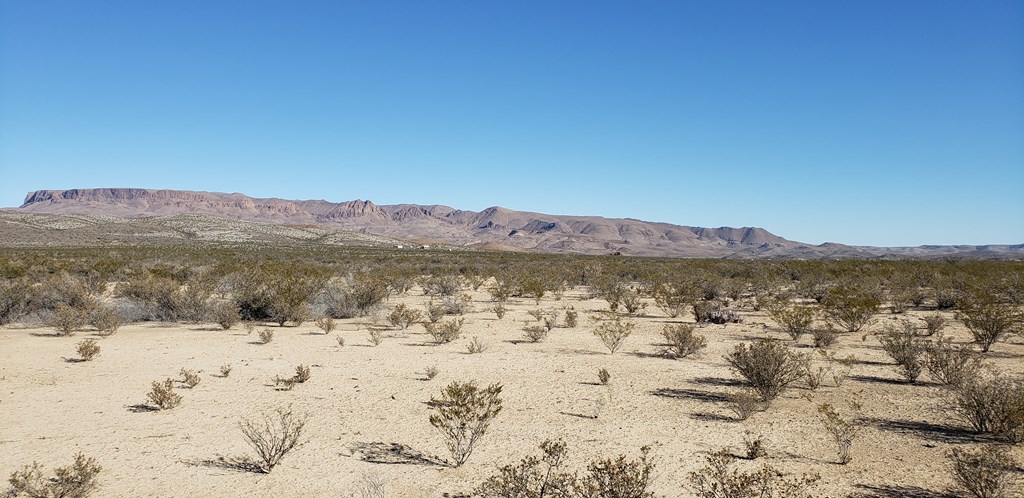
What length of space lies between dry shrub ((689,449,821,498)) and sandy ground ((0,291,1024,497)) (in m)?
0.26

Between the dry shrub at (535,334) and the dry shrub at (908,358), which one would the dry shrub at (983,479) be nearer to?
the dry shrub at (908,358)

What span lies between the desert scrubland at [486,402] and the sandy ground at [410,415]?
42mm

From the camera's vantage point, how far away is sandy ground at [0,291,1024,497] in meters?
6.29

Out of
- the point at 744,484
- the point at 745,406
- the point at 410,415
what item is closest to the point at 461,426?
the point at 410,415

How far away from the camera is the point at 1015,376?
10.2 m

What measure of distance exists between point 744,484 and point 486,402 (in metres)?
4.71

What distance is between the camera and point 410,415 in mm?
8430

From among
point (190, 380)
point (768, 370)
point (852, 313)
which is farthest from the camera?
point (852, 313)

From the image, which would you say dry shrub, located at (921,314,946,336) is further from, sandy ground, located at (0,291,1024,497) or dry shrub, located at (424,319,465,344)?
dry shrub, located at (424,319,465,344)

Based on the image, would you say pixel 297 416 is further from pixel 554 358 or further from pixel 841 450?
pixel 841 450

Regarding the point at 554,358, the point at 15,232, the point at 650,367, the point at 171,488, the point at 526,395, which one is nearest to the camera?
the point at 171,488

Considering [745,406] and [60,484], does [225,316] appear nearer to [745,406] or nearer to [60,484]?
[60,484]

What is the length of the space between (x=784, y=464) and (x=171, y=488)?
691 centimetres

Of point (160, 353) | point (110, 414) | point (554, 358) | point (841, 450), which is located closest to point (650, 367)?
point (554, 358)
